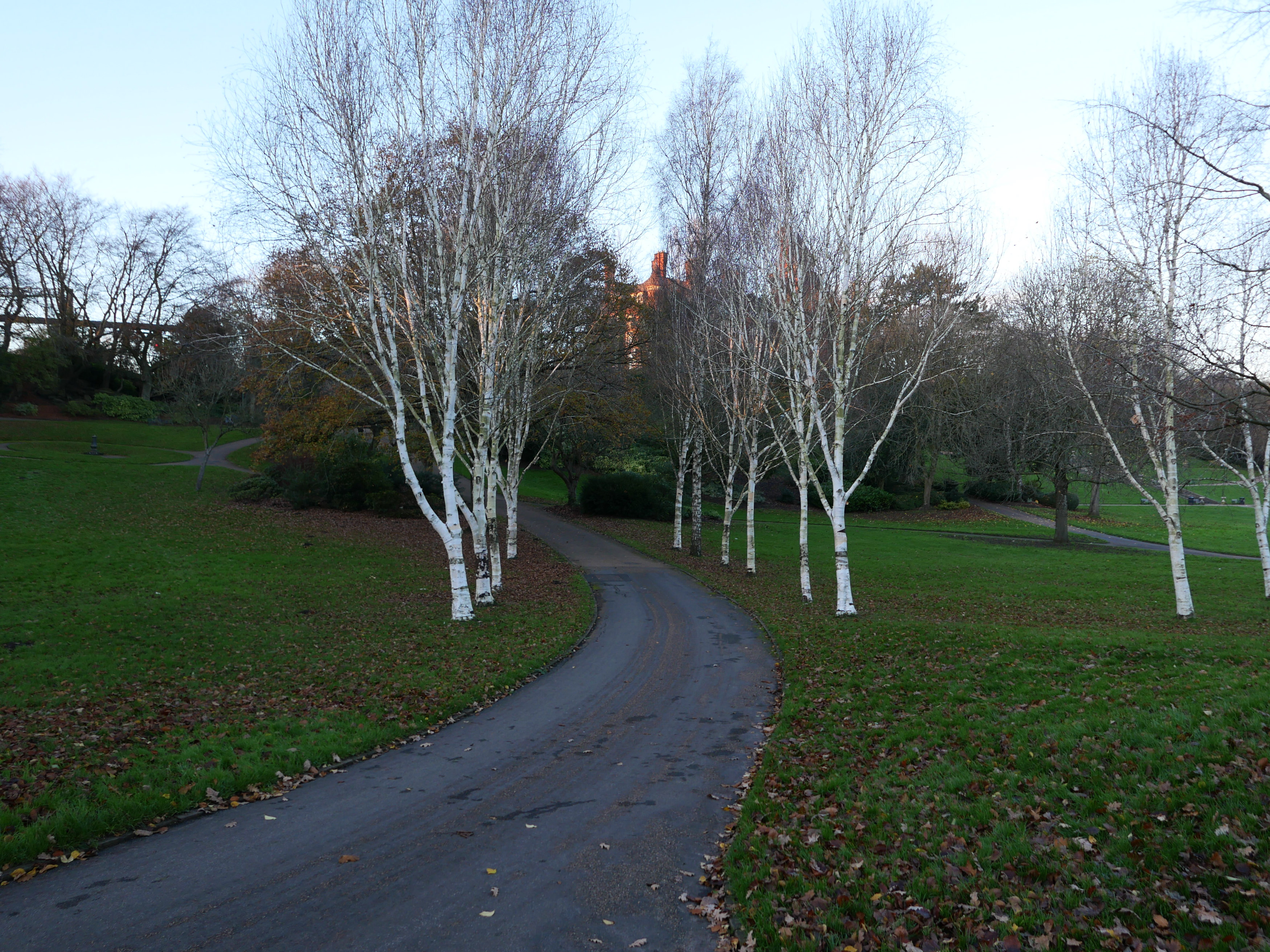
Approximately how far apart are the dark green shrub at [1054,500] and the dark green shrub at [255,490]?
4920cm

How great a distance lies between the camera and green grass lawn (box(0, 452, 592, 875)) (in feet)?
23.5

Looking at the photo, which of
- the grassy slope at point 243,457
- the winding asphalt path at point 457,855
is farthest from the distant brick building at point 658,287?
the grassy slope at point 243,457

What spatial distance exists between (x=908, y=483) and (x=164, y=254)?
6302 centimetres

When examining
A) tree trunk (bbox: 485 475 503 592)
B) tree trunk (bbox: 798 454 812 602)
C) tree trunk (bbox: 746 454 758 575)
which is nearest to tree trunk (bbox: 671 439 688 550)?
tree trunk (bbox: 746 454 758 575)

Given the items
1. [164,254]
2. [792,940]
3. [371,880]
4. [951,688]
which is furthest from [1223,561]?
[164,254]

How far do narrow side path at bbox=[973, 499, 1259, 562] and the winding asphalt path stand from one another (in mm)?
26309

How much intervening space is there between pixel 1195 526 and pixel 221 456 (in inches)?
2360

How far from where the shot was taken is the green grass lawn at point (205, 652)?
715cm

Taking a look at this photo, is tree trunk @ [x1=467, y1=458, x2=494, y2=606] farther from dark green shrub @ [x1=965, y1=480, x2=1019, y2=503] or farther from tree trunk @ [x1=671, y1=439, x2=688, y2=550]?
dark green shrub @ [x1=965, y1=480, x2=1019, y2=503]

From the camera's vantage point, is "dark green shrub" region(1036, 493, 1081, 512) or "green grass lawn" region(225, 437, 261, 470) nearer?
"green grass lawn" region(225, 437, 261, 470)

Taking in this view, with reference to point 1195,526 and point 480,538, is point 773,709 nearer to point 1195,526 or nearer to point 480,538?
point 480,538

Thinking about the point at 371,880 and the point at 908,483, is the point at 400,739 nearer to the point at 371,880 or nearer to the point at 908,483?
the point at 371,880

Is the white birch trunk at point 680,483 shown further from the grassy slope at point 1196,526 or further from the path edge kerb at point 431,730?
the grassy slope at point 1196,526

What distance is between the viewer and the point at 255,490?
101ft
